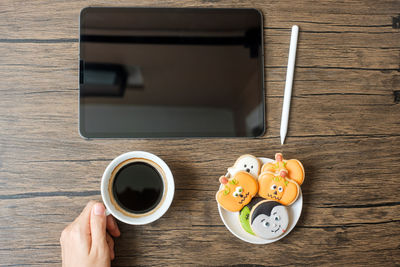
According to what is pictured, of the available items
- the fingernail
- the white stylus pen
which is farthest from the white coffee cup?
the white stylus pen

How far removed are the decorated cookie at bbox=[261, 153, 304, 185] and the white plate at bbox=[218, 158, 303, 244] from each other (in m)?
0.03

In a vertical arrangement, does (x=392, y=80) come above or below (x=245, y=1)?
below

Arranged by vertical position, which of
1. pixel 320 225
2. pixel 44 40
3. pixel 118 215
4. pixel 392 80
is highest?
pixel 44 40

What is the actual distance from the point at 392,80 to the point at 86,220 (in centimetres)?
71

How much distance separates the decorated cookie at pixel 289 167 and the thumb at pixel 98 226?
1.05 ft

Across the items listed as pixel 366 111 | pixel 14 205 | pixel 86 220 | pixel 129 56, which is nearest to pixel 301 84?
pixel 366 111

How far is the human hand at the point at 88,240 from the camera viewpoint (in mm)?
607

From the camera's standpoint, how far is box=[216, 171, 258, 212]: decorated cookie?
616 millimetres

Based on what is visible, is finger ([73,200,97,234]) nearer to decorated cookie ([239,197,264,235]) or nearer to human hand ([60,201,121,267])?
human hand ([60,201,121,267])

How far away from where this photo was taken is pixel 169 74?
2.26 ft

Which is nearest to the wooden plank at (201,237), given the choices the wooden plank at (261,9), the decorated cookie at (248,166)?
the decorated cookie at (248,166)

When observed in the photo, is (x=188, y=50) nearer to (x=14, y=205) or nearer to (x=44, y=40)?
(x=44, y=40)

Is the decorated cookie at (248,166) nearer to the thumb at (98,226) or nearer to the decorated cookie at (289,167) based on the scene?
the decorated cookie at (289,167)

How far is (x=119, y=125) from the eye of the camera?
0.67 meters
